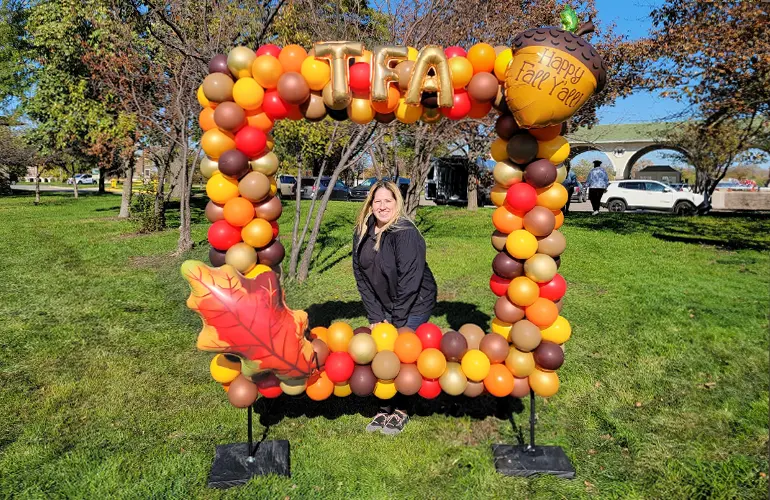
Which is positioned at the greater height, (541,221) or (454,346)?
(541,221)

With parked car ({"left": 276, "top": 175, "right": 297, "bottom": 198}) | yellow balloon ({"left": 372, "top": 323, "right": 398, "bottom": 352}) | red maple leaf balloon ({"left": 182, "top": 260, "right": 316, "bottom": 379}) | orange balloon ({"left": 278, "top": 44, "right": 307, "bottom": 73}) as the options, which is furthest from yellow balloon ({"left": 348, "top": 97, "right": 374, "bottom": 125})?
parked car ({"left": 276, "top": 175, "right": 297, "bottom": 198})

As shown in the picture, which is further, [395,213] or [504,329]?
[395,213]

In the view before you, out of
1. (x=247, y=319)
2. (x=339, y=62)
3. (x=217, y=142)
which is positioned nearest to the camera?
(x=247, y=319)

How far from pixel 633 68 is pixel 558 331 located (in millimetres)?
11836

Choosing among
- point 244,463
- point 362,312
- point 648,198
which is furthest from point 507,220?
point 648,198

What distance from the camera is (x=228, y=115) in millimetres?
2994

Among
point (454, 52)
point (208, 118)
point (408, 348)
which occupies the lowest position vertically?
point (408, 348)

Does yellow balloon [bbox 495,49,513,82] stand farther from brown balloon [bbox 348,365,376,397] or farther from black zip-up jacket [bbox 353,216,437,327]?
brown balloon [bbox 348,365,376,397]

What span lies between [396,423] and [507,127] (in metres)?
2.33

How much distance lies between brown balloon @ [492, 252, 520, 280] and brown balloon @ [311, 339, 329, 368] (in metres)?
1.27

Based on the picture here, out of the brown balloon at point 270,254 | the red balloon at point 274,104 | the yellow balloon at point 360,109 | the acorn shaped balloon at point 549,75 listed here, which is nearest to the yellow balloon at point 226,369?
the brown balloon at point 270,254

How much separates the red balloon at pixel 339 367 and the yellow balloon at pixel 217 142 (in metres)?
1.54

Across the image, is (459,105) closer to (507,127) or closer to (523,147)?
(507,127)

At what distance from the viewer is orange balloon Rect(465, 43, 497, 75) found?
297cm
